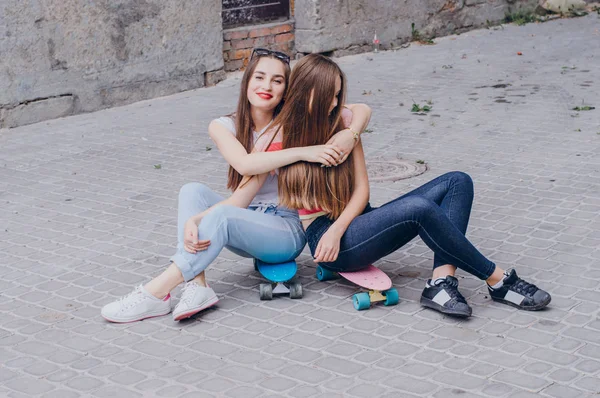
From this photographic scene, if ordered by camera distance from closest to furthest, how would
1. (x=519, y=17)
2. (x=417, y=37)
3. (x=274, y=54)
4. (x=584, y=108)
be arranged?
(x=274, y=54)
(x=584, y=108)
(x=417, y=37)
(x=519, y=17)

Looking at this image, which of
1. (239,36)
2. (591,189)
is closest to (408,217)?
(591,189)

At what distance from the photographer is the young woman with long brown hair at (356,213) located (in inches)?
163

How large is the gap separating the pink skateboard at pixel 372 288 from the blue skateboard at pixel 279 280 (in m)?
0.23

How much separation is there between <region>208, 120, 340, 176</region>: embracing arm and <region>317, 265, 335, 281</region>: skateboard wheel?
628 mm

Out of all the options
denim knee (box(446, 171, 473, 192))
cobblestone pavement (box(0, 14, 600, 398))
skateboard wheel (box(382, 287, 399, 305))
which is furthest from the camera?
denim knee (box(446, 171, 473, 192))

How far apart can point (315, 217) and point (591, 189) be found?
2.36 metres

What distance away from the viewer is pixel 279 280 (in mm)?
4387

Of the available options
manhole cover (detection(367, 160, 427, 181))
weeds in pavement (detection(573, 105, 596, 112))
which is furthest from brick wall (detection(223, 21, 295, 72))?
manhole cover (detection(367, 160, 427, 181))

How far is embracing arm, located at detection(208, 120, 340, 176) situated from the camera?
13.9 feet

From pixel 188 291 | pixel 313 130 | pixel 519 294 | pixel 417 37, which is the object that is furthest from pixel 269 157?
pixel 417 37

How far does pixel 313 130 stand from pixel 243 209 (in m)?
0.48

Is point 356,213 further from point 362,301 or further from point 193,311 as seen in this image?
point 193,311

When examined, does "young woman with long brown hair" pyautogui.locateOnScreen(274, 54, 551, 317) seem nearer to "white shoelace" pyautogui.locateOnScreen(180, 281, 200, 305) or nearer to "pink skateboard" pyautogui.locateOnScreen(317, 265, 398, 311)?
"pink skateboard" pyautogui.locateOnScreen(317, 265, 398, 311)

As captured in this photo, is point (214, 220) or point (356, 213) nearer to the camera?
point (214, 220)
